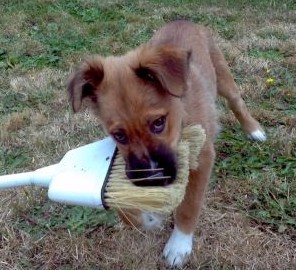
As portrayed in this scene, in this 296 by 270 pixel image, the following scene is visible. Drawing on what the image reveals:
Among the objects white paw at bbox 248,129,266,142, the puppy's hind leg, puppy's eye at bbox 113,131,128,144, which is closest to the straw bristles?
puppy's eye at bbox 113,131,128,144

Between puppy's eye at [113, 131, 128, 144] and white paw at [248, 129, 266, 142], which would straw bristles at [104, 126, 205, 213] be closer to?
puppy's eye at [113, 131, 128, 144]

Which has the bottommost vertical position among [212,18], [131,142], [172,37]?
[212,18]

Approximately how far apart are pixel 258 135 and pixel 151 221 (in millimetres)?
1486

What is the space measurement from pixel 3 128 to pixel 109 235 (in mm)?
1689

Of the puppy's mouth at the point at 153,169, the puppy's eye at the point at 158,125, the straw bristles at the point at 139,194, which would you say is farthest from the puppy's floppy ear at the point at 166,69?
the straw bristles at the point at 139,194

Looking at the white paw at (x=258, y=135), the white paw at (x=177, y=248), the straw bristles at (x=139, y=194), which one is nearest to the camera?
the straw bristles at (x=139, y=194)

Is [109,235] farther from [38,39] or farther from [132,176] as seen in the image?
[38,39]

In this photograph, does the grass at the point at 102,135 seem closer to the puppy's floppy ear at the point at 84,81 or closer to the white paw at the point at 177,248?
the white paw at the point at 177,248

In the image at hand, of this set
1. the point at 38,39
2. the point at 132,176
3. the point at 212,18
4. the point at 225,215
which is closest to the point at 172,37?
the point at 225,215

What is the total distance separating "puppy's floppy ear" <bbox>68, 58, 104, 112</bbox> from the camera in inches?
120

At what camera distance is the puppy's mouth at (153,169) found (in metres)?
2.81

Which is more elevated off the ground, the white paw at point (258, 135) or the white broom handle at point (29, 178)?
the white broom handle at point (29, 178)

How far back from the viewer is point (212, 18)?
7.94m

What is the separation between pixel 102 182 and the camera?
286 centimetres
